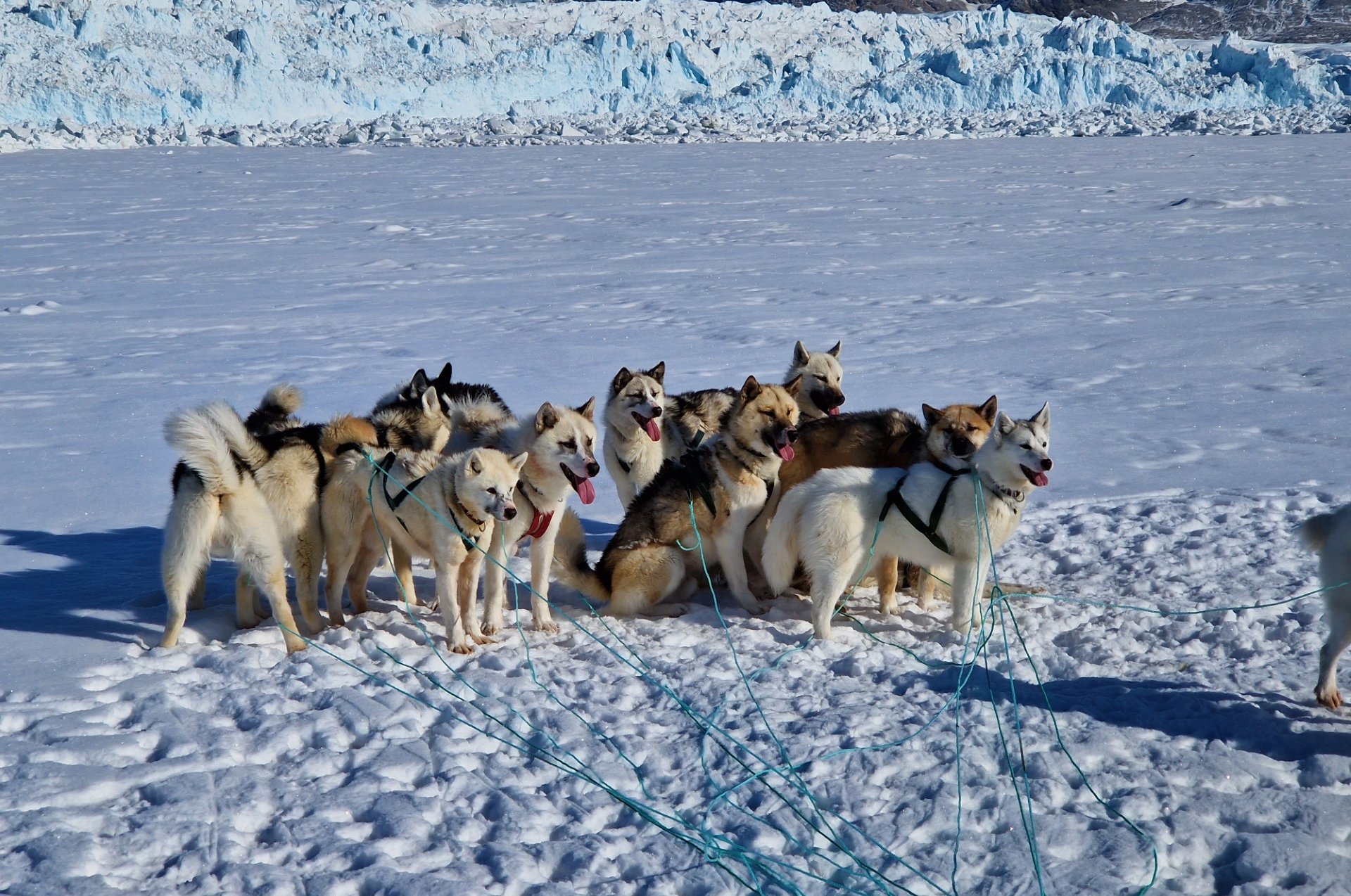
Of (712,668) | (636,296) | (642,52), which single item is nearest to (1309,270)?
(636,296)

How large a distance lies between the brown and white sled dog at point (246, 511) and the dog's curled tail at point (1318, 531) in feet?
10.9

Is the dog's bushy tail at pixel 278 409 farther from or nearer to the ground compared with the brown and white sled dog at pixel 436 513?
farther from the ground

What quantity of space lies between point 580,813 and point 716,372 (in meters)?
5.53

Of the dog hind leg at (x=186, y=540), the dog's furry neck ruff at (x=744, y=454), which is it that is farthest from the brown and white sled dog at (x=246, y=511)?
the dog's furry neck ruff at (x=744, y=454)

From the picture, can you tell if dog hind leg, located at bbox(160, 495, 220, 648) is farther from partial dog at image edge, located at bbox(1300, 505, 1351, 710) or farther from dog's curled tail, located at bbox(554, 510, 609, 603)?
partial dog at image edge, located at bbox(1300, 505, 1351, 710)

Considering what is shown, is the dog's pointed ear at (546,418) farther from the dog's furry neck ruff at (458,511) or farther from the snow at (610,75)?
the snow at (610,75)

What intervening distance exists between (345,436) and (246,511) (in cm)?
63

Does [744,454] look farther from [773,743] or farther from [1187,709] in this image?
[1187,709]

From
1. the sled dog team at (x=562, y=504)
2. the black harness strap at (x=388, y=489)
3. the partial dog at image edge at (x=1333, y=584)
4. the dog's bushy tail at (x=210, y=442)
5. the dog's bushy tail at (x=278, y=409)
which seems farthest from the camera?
the dog's bushy tail at (x=278, y=409)

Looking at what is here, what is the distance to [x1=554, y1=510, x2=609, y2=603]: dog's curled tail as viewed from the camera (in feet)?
15.1

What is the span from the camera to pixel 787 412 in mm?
4605

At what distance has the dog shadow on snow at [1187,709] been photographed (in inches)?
130

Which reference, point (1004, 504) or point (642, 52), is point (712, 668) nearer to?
point (1004, 504)

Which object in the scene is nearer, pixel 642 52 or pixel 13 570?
pixel 13 570
